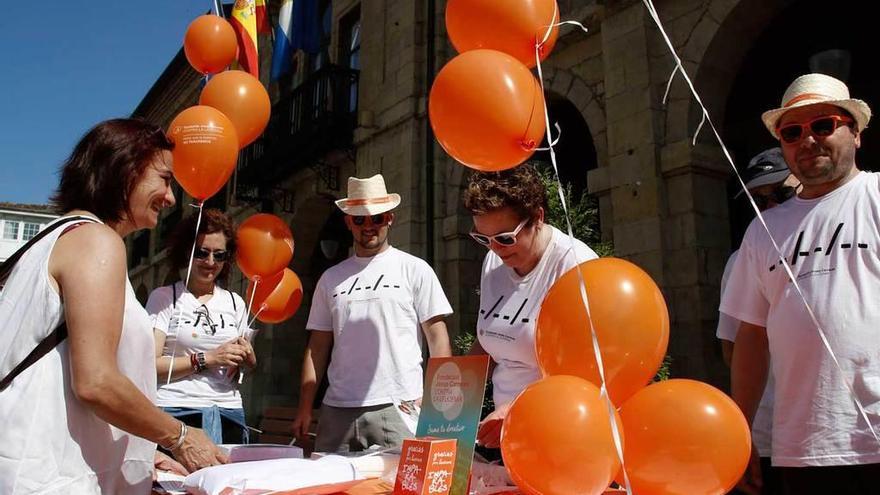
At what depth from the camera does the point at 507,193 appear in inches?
85.7

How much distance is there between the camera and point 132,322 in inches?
66.1

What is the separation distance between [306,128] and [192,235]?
667 centimetres

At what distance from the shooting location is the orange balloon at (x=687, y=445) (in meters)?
1.41

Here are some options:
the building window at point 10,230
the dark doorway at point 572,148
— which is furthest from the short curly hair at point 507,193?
the building window at point 10,230

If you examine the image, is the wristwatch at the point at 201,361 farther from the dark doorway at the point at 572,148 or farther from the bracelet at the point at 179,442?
the dark doorway at the point at 572,148

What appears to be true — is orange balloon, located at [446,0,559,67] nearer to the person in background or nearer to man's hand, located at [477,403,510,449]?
the person in background

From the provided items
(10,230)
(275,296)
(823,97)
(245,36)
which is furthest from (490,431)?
(10,230)

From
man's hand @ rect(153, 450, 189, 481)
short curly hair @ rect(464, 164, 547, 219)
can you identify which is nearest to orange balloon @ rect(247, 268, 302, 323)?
man's hand @ rect(153, 450, 189, 481)

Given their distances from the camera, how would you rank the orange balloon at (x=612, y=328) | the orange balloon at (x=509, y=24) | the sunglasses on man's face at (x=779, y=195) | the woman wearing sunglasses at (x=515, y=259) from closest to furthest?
1. the orange balloon at (x=612, y=328)
2. the woman wearing sunglasses at (x=515, y=259)
3. the orange balloon at (x=509, y=24)
4. the sunglasses on man's face at (x=779, y=195)

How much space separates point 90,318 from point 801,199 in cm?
208

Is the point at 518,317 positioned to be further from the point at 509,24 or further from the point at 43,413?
the point at 43,413

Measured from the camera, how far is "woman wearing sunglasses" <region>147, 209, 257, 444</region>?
10.3 ft

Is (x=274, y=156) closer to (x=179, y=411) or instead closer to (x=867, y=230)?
(x=179, y=411)

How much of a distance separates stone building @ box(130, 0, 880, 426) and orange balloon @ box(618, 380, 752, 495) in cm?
216
